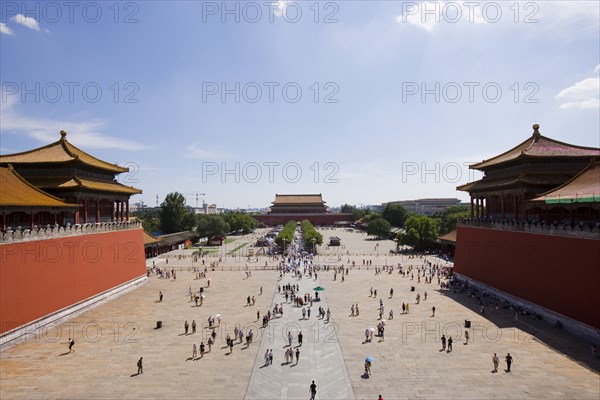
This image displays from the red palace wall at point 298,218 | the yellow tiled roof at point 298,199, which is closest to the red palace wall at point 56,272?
the red palace wall at point 298,218

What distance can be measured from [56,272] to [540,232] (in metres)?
28.6

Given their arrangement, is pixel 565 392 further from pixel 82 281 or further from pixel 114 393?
pixel 82 281

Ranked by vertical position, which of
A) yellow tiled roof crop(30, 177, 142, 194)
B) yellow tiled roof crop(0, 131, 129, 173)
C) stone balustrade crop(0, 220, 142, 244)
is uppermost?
yellow tiled roof crop(0, 131, 129, 173)

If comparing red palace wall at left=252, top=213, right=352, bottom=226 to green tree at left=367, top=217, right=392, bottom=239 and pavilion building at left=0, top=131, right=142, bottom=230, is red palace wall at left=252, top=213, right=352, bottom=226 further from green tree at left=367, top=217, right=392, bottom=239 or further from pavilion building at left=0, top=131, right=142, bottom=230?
pavilion building at left=0, top=131, right=142, bottom=230

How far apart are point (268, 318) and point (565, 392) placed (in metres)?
14.2

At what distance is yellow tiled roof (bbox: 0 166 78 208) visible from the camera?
20.0m

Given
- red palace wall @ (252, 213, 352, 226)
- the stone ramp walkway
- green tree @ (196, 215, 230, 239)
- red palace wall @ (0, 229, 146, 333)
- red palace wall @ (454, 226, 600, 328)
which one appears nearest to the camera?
the stone ramp walkway

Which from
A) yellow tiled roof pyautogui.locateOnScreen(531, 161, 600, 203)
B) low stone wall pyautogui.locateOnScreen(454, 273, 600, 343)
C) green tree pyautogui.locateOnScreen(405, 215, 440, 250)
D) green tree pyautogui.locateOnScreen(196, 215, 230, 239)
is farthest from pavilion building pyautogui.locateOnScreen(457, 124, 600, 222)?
green tree pyautogui.locateOnScreen(196, 215, 230, 239)

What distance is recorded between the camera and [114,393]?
14.0 m

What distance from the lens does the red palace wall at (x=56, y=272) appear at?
18797 millimetres

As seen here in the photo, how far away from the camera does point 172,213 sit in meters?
69.8

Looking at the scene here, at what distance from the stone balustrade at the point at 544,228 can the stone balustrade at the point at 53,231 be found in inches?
1114

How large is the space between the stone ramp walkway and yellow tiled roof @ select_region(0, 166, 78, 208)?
14242 mm

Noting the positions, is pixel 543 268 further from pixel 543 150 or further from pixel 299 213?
pixel 299 213
